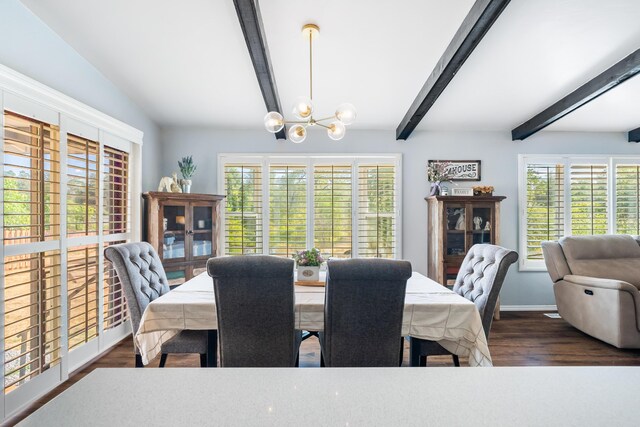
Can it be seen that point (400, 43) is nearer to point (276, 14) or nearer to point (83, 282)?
point (276, 14)

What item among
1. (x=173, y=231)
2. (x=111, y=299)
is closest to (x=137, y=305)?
(x=111, y=299)

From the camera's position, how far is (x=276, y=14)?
2.36m

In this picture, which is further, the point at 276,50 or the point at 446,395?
the point at 276,50

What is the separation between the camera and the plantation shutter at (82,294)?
2.53 metres

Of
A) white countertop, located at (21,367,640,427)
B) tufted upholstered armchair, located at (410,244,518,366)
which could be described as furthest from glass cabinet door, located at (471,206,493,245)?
white countertop, located at (21,367,640,427)

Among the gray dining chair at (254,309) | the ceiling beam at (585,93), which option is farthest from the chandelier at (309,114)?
the ceiling beam at (585,93)

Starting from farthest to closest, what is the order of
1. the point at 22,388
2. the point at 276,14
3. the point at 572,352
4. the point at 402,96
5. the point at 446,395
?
the point at 402,96 → the point at 572,352 → the point at 276,14 → the point at 22,388 → the point at 446,395

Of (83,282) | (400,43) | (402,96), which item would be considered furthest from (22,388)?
(402,96)

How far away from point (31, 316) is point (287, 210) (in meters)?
2.64

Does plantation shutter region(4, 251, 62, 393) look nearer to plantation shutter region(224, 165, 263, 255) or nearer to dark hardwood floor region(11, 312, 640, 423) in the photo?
dark hardwood floor region(11, 312, 640, 423)

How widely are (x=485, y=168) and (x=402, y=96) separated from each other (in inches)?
63.6

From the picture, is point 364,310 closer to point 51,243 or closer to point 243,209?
point 51,243

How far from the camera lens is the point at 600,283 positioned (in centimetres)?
315

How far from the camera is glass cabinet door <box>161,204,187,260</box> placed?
3484mm
